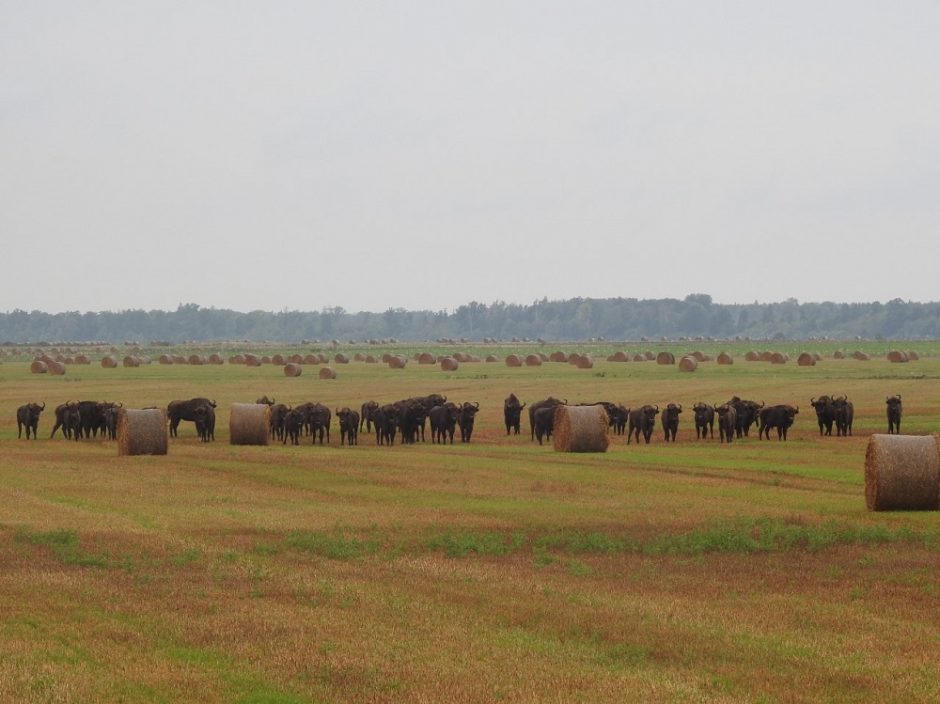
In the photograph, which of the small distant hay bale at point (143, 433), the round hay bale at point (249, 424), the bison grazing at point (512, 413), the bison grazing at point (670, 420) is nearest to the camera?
the small distant hay bale at point (143, 433)

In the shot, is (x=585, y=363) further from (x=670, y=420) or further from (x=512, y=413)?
(x=670, y=420)

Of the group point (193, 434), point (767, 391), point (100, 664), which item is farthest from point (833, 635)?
point (767, 391)

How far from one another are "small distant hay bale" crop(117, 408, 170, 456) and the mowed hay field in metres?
0.64

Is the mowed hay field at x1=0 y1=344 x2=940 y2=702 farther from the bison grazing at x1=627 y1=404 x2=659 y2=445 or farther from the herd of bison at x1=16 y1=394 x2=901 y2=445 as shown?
the herd of bison at x1=16 y1=394 x2=901 y2=445

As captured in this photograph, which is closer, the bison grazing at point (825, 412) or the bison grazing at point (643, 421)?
the bison grazing at point (643, 421)

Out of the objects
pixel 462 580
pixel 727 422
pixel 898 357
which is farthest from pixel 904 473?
pixel 898 357

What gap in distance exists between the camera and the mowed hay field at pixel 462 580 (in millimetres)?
13211

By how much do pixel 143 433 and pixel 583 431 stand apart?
1244 centimetres

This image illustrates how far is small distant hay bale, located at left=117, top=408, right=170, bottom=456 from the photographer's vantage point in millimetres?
38781

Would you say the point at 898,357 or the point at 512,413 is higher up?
the point at 898,357

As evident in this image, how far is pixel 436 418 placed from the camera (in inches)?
1825

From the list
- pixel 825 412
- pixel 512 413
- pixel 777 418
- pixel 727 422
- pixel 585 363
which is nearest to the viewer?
pixel 727 422

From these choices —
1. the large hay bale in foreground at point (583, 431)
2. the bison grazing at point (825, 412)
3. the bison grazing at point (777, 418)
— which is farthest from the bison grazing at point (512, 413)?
the bison grazing at point (825, 412)

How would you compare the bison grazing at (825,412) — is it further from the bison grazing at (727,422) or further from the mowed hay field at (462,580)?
the mowed hay field at (462,580)
